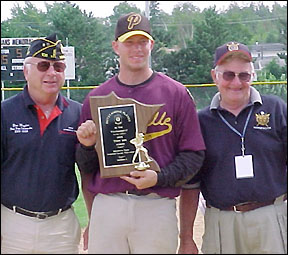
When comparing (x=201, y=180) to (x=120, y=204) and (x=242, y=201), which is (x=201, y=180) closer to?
(x=242, y=201)

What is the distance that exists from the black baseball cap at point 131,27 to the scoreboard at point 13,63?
6948mm

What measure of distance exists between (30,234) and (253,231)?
1.11m

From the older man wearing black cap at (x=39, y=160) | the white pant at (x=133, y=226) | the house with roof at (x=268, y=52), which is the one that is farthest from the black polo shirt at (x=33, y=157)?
the house with roof at (x=268, y=52)

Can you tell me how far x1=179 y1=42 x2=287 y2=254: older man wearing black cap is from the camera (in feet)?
7.88

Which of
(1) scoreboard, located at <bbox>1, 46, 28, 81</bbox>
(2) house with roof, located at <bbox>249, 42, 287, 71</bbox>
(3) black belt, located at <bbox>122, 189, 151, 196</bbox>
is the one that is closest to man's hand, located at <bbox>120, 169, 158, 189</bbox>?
(3) black belt, located at <bbox>122, 189, 151, 196</bbox>

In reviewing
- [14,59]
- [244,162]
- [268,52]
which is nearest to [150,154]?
[244,162]

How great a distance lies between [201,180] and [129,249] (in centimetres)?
54

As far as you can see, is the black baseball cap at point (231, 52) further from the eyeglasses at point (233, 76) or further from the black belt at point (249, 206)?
the black belt at point (249, 206)

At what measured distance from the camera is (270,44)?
40.6ft

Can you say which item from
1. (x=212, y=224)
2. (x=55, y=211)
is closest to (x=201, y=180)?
(x=212, y=224)

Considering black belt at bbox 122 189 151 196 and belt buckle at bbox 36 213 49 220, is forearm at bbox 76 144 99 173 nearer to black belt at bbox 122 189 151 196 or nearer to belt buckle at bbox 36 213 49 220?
black belt at bbox 122 189 151 196

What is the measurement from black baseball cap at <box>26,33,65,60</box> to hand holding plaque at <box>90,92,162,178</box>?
0.47 m

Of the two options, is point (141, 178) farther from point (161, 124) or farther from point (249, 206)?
point (249, 206)

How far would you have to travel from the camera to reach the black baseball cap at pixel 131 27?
7.70 ft
